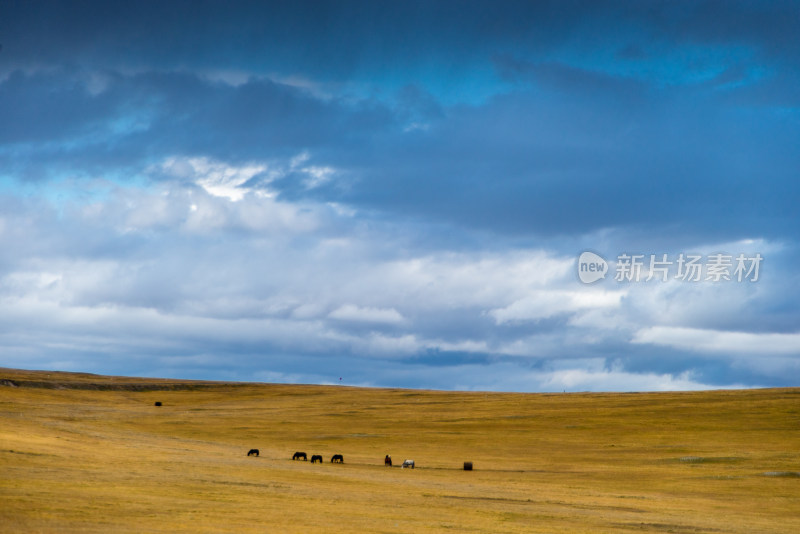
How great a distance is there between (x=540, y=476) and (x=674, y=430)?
35619 mm

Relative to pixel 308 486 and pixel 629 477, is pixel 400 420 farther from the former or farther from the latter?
pixel 308 486

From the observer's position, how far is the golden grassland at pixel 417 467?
27.9 meters

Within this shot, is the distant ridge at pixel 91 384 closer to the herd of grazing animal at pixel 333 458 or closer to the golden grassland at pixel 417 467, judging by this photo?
the golden grassland at pixel 417 467

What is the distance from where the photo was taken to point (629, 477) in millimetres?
52031

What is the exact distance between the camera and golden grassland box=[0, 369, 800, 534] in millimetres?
27891

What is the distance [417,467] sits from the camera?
5416 cm

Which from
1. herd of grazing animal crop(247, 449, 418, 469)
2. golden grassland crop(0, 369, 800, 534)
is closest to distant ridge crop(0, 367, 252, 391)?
golden grassland crop(0, 369, 800, 534)

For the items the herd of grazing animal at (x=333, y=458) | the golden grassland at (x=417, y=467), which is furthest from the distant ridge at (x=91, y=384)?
the herd of grazing animal at (x=333, y=458)

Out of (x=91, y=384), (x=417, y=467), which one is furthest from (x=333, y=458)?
(x=91, y=384)

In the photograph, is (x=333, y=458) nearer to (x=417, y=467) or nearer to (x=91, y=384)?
(x=417, y=467)

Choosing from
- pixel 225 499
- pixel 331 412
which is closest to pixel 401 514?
pixel 225 499

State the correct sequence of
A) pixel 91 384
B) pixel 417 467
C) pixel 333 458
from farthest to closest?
pixel 91 384
pixel 333 458
pixel 417 467

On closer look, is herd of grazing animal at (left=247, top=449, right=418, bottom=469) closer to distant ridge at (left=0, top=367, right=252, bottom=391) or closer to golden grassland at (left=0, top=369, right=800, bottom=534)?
→ golden grassland at (left=0, top=369, right=800, bottom=534)

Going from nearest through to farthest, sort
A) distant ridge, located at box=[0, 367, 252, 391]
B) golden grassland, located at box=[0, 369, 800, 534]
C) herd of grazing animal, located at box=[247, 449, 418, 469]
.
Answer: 1. golden grassland, located at box=[0, 369, 800, 534]
2. herd of grazing animal, located at box=[247, 449, 418, 469]
3. distant ridge, located at box=[0, 367, 252, 391]
